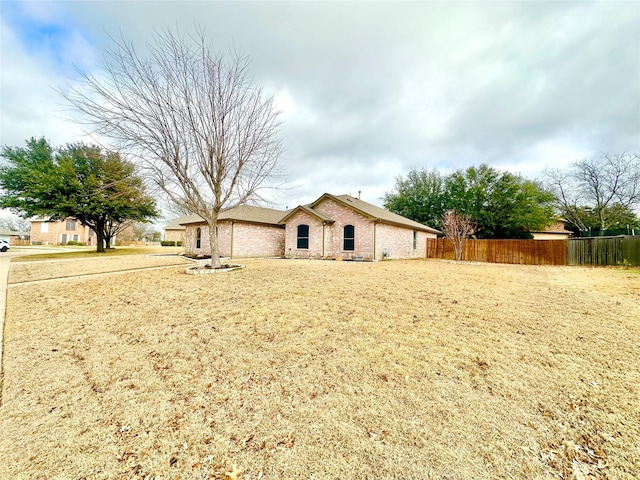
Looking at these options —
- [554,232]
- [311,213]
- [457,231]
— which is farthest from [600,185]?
[311,213]

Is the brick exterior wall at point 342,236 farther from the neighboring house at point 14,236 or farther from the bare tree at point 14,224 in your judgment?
the bare tree at point 14,224

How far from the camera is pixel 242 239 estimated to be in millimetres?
19688

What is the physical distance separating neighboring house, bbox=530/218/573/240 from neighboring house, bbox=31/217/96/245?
69.7 meters

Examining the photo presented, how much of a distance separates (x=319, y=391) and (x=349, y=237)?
15206 mm

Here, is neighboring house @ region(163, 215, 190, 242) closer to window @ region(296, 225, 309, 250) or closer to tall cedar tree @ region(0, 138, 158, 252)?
tall cedar tree @ region(0, 138, 158, 252)

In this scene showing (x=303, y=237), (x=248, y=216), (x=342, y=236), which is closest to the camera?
(x=342, y=236)

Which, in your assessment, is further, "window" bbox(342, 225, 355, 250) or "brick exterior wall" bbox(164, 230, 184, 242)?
"brick exterior wall" bbox(164, 230, 184, 242)

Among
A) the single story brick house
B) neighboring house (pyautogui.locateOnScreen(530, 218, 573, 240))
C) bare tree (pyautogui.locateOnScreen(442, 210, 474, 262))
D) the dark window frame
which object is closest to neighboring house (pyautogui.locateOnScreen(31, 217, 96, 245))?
the single story brick house

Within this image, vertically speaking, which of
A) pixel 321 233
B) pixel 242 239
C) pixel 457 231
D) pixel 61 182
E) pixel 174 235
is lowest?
pixel 242 239

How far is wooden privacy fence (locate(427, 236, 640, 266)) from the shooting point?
577 inches

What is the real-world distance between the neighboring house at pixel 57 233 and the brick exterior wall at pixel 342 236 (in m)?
49.3

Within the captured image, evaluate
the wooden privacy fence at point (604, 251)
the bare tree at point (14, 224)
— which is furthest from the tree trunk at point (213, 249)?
the bare tree at point (14, 224)

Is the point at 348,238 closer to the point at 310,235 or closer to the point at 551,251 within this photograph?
the point at 310,235

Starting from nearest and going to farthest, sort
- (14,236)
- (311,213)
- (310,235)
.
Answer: (311,213) → (310,235) → (14,236)
